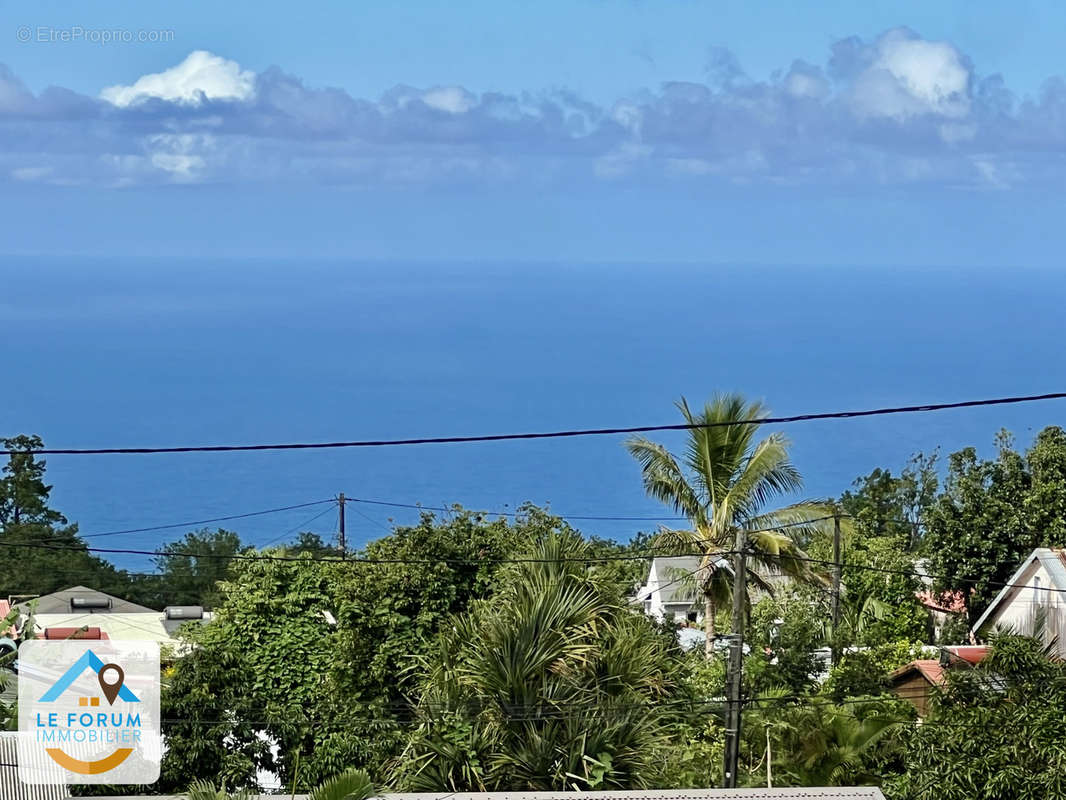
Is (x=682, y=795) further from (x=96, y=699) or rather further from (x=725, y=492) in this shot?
(x=725, y=492)

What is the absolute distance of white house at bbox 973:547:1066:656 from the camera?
26.0 m

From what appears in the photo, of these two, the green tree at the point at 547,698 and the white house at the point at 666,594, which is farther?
the white house at the point at 666,594

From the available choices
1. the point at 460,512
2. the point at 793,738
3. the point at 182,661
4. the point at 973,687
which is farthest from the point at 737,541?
the point at 182,661

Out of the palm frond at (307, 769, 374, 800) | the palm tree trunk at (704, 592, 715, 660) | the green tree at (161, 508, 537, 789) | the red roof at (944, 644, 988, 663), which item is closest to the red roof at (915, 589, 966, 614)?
the red roof at (944, 644, 988, 663)

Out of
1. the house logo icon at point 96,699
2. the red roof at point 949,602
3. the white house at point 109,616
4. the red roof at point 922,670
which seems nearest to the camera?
the house logo icon at point 96,699

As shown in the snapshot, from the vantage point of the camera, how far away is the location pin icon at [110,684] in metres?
19.3

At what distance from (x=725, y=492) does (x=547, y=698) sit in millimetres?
10721

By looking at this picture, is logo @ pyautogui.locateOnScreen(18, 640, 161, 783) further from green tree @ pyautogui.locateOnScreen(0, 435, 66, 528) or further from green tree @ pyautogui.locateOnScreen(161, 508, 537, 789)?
green tree @ pyautogui.locateOnScreen(0, 435, 66, 528)

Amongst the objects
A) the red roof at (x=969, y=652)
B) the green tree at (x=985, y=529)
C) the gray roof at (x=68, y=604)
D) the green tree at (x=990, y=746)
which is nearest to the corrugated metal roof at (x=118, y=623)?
the gray roof at (x=68, y=604)

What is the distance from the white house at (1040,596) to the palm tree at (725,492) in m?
4.47

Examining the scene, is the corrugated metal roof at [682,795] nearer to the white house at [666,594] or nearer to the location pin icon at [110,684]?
the location pin icon at [110,684]

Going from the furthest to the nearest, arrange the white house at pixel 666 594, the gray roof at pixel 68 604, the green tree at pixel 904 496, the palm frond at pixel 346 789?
the green tree at pixel 904 496 → the white house at pixel 666 594 → the gray roof at pixel 68 604 → the palm frond at pixel 346 789

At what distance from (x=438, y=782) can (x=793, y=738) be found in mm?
5480

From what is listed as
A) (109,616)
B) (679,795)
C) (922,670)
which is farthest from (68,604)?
(679,795)
